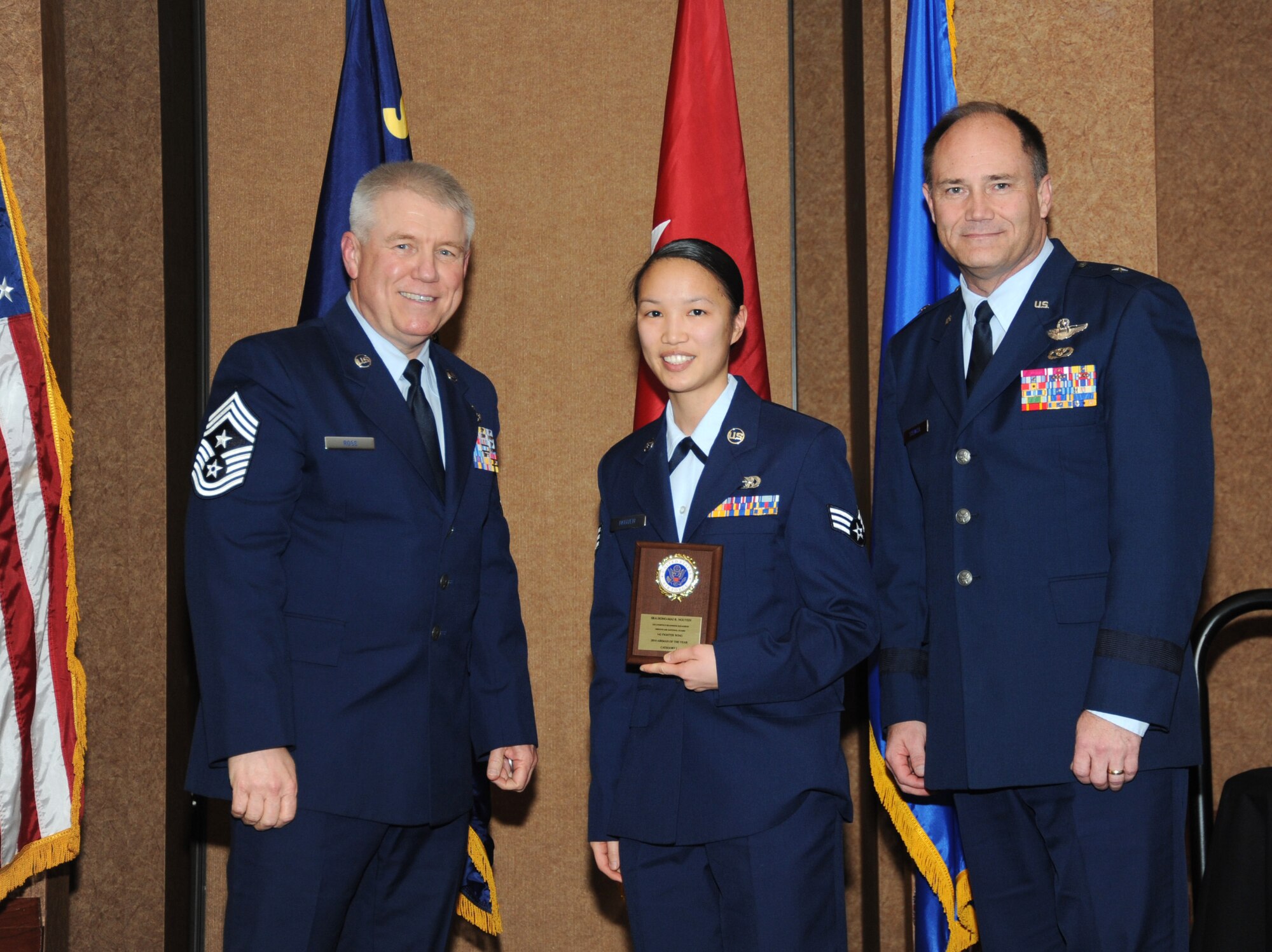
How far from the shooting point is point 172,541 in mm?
3598

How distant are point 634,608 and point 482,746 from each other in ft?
2.02

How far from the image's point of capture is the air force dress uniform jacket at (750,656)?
2.05 m

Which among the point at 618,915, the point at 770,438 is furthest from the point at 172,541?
the point at 770,438

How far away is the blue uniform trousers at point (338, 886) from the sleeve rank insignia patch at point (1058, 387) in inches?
57.4

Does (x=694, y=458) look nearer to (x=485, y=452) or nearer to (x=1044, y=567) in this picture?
(x=485, y=452)

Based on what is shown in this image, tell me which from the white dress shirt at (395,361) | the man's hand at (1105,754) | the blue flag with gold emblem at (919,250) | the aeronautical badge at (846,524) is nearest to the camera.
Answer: the man's hand at (1105,754)

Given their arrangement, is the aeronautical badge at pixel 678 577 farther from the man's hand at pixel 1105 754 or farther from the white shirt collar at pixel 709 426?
the man's hand at pixel 1105 754

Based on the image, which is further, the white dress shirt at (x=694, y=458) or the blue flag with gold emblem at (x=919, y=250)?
the blue flag with gold emblem at (x=919, y=250)

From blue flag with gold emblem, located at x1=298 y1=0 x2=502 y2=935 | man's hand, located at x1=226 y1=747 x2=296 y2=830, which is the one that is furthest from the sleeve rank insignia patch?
blue flag with gold emblem, located at x1=298 y1=0 x2=502 y2=935

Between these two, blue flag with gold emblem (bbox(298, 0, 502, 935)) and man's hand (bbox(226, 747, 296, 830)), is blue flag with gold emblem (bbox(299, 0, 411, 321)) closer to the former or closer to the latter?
blue flag with gold emblem (bbox(298, 0, 502, 935))

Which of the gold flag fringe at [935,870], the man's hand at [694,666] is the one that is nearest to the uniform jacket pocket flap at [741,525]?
the man's hand at [694,666]

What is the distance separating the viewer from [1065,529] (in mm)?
2076

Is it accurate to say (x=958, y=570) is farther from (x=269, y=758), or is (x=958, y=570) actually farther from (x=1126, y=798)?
(x=269, y=758)

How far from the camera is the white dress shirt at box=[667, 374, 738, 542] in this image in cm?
Answer: 226
